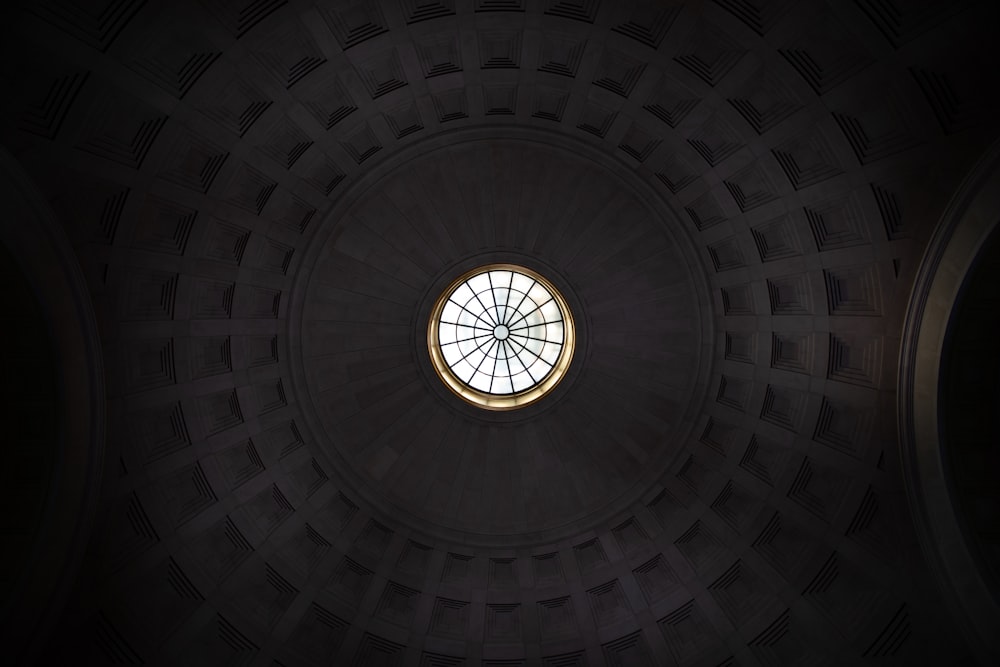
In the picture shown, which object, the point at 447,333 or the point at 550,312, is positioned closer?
the point at 550,312

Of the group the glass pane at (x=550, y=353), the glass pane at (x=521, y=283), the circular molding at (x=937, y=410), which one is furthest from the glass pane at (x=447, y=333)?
the circular molding at (x=937, y=410)

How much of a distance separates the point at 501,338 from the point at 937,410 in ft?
45.3

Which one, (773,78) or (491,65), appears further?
(491,65)

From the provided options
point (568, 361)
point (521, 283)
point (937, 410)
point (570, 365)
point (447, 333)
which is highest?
point (521, 283)

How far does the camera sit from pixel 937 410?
14906 millimetres

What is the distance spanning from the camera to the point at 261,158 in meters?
17.4

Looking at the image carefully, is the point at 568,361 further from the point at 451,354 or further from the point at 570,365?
the point at 451,354

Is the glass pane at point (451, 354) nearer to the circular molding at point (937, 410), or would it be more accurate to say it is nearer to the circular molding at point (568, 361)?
the circular molding at point (568, 361)

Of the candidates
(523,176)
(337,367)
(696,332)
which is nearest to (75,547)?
(337,367)

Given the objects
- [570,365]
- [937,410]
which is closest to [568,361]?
[570,365]

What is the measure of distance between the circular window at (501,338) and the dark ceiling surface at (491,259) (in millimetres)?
891

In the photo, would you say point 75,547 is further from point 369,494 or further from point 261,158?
point 261,158

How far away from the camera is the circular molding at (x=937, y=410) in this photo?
44.7ft

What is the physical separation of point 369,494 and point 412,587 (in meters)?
3.44
